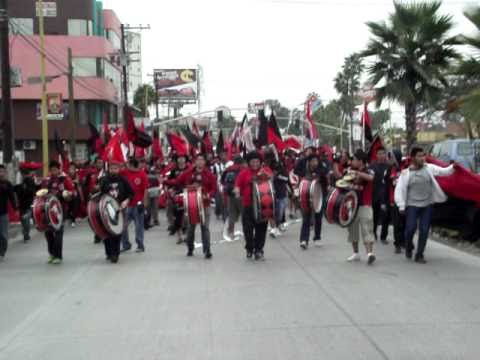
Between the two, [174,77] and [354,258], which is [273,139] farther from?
[174,77]

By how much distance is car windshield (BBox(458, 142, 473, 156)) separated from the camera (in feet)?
69.2

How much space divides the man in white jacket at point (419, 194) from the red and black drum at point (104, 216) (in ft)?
15.0

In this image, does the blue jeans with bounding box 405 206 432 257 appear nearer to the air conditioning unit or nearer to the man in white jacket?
the man in white jacket

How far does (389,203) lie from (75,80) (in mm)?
42639

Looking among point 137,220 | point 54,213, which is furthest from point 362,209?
point 54,213

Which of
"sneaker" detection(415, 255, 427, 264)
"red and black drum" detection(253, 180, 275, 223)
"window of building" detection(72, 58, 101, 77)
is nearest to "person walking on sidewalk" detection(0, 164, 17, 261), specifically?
"red and black drum" detection(253, 180, 275, 223)

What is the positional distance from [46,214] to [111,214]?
3.50 ft

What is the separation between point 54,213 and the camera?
12.5m

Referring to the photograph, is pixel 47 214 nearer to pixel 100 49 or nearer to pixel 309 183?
pixel 309 183

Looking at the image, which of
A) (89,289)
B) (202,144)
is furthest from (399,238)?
(202,144)

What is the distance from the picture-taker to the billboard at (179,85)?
10112cm

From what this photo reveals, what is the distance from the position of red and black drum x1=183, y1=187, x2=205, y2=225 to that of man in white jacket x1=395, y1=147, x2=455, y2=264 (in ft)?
10.4

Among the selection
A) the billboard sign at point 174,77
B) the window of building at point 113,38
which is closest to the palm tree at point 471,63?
the window of building at point 113,38

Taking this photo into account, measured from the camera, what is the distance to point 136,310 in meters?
8.31
